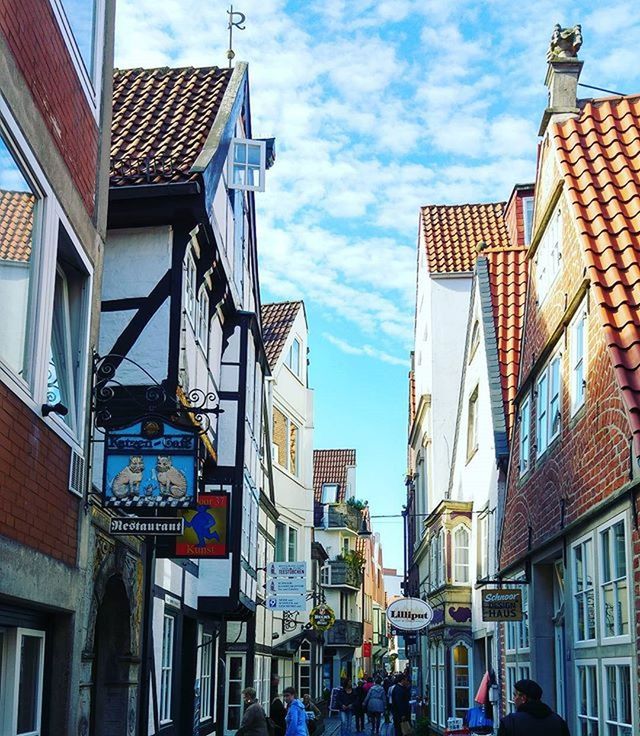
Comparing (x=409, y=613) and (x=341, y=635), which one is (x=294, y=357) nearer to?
(x=409, y=613)

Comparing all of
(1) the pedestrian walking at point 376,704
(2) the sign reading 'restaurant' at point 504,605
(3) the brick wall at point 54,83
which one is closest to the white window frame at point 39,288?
(3) the brick wall at point 54,83

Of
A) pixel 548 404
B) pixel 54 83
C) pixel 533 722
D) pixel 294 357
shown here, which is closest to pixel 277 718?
pixel 548 404

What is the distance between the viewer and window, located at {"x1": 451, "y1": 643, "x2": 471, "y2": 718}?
80.2 feet


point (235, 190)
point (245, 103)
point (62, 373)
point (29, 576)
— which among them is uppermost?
point (245, 103)

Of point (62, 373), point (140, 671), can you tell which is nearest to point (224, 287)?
point (140, 671)

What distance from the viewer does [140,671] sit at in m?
12.4

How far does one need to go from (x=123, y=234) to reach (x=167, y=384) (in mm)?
1963

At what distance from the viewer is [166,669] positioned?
1530 cm

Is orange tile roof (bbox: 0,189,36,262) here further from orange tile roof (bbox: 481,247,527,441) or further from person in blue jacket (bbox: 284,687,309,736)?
orange tile roof (bbox: 481,247,527,441)

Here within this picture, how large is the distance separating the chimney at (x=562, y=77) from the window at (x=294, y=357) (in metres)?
20.1

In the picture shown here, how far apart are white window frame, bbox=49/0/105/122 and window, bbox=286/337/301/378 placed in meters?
24.3

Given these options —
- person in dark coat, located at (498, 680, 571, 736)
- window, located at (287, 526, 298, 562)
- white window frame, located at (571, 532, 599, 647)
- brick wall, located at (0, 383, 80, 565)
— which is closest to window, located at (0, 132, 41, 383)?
brick wall, located at (0, 383, 80, 565)

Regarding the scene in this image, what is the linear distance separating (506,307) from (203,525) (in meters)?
9.18

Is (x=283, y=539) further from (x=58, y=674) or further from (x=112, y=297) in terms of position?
(x=58, y=674)
